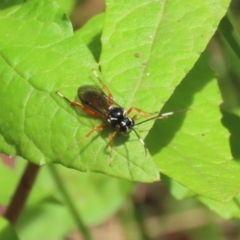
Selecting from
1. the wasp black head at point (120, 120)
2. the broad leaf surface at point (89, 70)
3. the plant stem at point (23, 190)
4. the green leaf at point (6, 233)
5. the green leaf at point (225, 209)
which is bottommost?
the green leaf at point (225, 209)

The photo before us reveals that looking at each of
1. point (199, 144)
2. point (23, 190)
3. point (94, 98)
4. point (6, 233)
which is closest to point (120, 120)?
point (94, 98)

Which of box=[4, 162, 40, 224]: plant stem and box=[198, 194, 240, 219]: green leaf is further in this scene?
box=[4, 162, 40, 224]: plant stem

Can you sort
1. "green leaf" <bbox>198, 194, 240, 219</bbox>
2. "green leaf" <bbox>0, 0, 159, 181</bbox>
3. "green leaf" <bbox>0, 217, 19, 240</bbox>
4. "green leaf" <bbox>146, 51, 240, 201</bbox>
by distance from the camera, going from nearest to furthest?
"green leaf" <bbox>0, 0, 159, 181</bbox> < "green leaf" <bbox>146, 51, 240, 201</bbox> < "green leaf" <bbox>0, 217, 19, 240</bbox> < "green leaf" <bbox>198, 194, 240, 219</bbox>

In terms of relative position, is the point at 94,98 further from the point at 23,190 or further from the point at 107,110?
the point at 23,190

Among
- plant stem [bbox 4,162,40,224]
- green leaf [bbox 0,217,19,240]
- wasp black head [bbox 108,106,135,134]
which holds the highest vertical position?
wasp black head [bbox 108,106,135,134]

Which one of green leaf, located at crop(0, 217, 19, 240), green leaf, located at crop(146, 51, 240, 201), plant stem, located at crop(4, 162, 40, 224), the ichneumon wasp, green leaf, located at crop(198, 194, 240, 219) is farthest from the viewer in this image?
plant stem, located at crop(4, 162, 40, 224)

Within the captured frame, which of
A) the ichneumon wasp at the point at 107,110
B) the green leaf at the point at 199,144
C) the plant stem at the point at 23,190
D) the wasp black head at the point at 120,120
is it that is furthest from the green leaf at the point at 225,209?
the plant stem at the point at 23,190

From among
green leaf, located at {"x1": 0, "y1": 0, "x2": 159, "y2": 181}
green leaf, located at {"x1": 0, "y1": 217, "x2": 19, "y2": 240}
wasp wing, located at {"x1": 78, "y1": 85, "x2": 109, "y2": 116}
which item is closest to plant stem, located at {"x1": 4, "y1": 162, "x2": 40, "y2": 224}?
green leaf, located at {"x1": 0, "y1": 217, "x2": 19, "y2": 240}

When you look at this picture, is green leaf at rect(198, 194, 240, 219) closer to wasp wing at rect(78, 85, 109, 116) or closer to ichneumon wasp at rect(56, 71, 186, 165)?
ichneumon wasp at rect(56, 71, 186, 165)

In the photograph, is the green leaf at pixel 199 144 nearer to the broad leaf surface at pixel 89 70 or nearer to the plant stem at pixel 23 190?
the broad leaf surface at pixel 89 70
